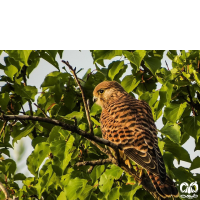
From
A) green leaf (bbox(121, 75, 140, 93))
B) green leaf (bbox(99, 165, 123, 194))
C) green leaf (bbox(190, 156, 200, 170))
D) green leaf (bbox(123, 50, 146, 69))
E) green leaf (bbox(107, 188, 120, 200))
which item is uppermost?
green leaf (bbox(121, 75, 140, 93))

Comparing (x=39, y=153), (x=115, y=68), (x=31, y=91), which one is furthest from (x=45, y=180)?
(x=115, y=68)

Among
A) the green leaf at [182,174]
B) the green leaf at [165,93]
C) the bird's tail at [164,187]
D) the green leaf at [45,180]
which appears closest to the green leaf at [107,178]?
the bird's tail at [164,187]

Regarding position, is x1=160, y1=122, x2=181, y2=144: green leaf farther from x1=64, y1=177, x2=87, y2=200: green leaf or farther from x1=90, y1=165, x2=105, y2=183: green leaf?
x1=64, y1=177, x2=87, y2=200: green leaf

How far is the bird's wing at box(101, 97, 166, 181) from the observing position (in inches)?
144

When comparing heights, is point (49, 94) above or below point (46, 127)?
above

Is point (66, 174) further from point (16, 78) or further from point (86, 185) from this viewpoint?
point (16, 78)

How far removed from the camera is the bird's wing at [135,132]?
3.65 meters

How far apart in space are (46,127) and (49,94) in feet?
1.52

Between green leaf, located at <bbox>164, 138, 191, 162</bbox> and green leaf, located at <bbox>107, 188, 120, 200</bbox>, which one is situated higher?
green leaf, located at <bbox>164, 138, 191, 162</bbox>

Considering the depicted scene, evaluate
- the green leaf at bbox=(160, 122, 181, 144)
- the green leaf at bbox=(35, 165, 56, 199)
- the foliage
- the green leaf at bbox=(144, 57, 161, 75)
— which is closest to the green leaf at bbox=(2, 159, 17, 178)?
the foliage

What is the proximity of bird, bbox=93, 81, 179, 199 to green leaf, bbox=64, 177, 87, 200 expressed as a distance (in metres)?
0.59

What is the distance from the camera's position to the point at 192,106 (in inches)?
185

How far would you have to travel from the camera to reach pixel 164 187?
11.1ft
